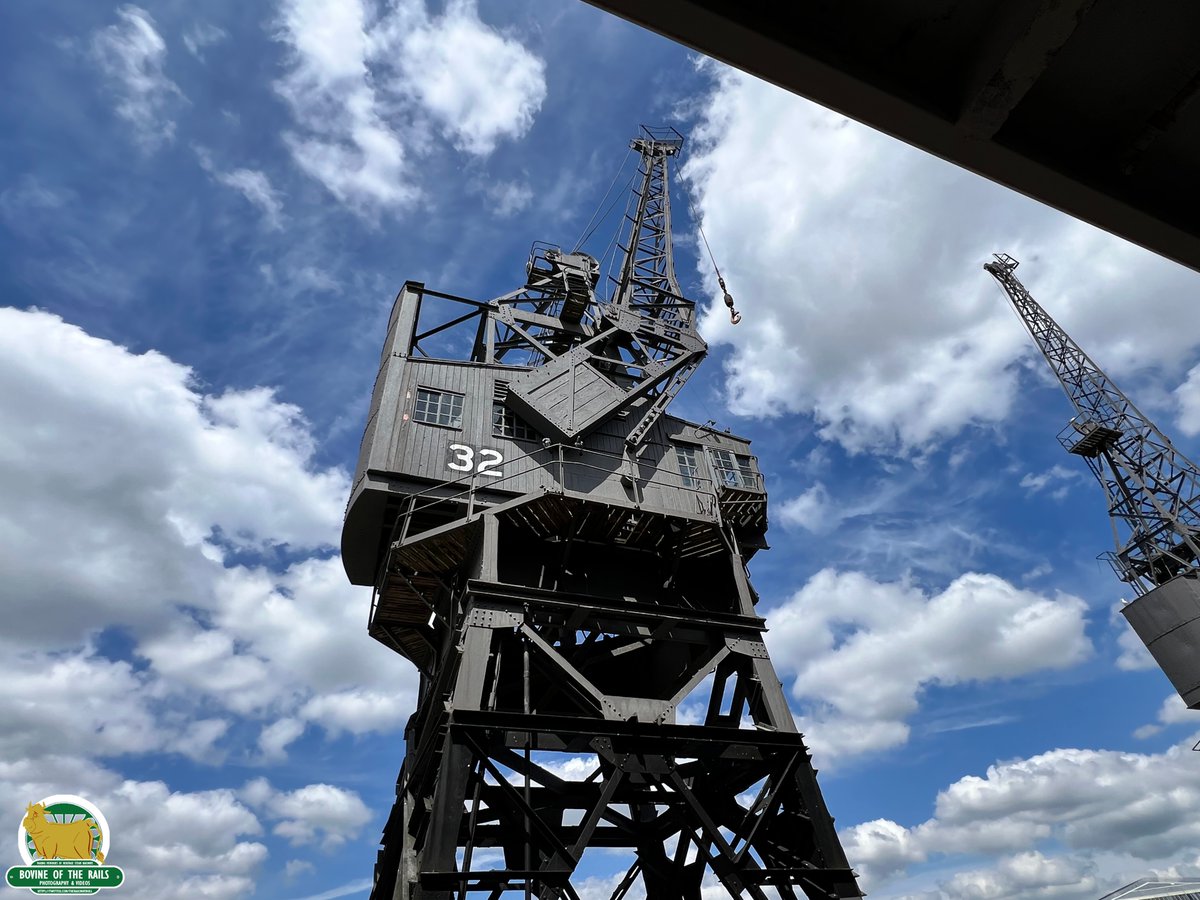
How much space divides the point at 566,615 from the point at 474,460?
4.30 meters

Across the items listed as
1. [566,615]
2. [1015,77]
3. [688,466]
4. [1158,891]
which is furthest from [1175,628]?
[1158,891]

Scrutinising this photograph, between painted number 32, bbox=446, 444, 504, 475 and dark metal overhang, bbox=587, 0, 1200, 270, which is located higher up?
painted number 32, bbox=446, 444, 504, 475

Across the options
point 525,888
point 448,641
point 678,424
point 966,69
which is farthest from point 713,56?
point 678,424

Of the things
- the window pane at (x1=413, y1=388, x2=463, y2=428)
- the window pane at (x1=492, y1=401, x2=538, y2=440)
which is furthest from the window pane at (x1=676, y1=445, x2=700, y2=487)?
the window pane at (x1=413, y1=388, x2=463, y2=428)

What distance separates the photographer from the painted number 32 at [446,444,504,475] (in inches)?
611

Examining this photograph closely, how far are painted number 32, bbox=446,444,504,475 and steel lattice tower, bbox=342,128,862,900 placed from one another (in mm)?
54

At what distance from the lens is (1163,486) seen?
40.6 m

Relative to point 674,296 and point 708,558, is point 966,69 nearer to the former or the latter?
Answer: point 708,558

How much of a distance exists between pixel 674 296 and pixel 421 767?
1673 centimetres

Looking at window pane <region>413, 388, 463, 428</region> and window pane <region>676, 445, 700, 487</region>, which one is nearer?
window pane <region>413, 388, 463, 428</region>

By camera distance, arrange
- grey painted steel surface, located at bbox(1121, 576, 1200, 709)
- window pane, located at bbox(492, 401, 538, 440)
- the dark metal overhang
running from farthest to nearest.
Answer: grey painted steel surface, located at bbox(1121, 576, 1200, 709)
window pane, located at bbox(492, 401, 538, 440)
the dark metal overhang

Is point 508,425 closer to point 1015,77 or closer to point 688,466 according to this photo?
point 688,466

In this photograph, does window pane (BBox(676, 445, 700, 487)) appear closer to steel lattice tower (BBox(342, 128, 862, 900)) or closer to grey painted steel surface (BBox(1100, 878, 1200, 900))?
steel lattice tower (BBox(342, 128, 862, 900))

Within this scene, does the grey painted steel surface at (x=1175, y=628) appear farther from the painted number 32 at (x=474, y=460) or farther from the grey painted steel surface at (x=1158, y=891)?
the grey painted steel surface at (x=1158, y=891)
